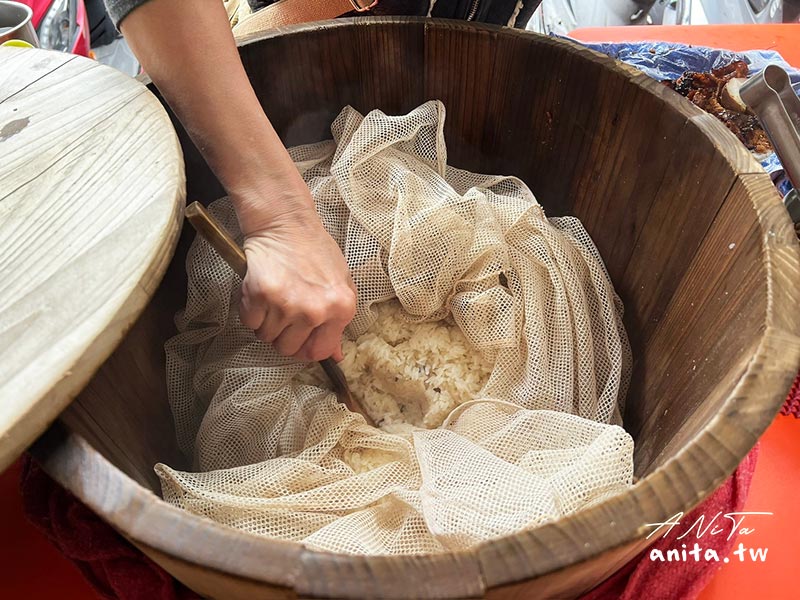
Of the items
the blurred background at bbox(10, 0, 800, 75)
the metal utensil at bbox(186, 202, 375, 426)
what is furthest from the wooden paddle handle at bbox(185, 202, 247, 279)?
the blurred background at bbox(10, 0, 800, 75)

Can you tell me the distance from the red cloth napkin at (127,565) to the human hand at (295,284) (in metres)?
0.27

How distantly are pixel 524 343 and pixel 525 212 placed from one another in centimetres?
20

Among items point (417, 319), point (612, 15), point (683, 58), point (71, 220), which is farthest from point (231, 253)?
point (612, 15)

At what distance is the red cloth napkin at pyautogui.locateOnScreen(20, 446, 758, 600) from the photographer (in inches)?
26.2

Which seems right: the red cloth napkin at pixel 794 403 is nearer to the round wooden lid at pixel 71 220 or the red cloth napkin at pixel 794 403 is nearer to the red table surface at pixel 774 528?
the red table surface at pixel 774 528

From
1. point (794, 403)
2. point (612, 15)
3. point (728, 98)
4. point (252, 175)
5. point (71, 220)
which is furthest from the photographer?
point (612, 15)

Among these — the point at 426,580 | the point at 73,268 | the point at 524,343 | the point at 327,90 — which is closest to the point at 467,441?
the point at 524,343

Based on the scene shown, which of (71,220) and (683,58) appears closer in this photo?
(71,220)

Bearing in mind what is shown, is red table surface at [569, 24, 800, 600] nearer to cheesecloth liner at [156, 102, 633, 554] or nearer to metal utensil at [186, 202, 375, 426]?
cheesecloth liner at [156, 102, 633, 554]

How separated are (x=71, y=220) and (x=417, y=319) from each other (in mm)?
490

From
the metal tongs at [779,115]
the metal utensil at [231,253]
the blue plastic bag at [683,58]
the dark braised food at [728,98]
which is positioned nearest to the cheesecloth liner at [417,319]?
the metal utensil at [231,253]

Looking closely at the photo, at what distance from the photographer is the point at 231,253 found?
2.24ft

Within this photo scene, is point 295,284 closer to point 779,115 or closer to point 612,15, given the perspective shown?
point 779,115

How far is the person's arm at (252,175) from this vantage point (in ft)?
2.27
